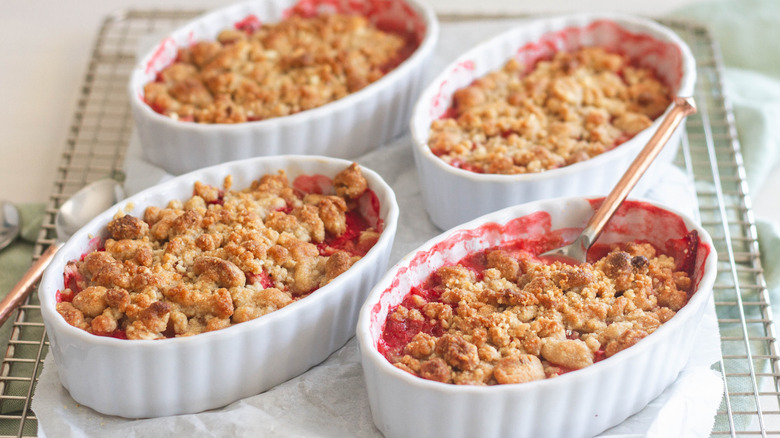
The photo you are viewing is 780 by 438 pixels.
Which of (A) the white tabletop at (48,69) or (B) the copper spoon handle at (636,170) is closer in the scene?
→ (B) the copper spoon handle at (636,170)

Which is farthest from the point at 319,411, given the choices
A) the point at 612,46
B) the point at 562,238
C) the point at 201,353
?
the point at 612,46

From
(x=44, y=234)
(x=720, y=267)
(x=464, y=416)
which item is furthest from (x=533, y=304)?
(x=44, y=234)

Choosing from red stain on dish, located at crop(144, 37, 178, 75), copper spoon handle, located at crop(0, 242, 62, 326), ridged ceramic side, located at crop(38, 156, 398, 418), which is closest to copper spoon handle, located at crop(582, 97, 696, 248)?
ridged ceramic side, located at crop(38, 156, 398, 418)

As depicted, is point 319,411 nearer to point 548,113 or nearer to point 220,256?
point 220,256

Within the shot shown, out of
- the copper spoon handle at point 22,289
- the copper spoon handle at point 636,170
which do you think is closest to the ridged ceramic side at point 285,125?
the copper spoon handle at point 22,289

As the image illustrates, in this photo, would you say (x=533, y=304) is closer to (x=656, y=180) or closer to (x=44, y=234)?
(x=656, y=180)

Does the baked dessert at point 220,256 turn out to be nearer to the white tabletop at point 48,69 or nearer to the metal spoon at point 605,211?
the metal spoon at point 605,211
